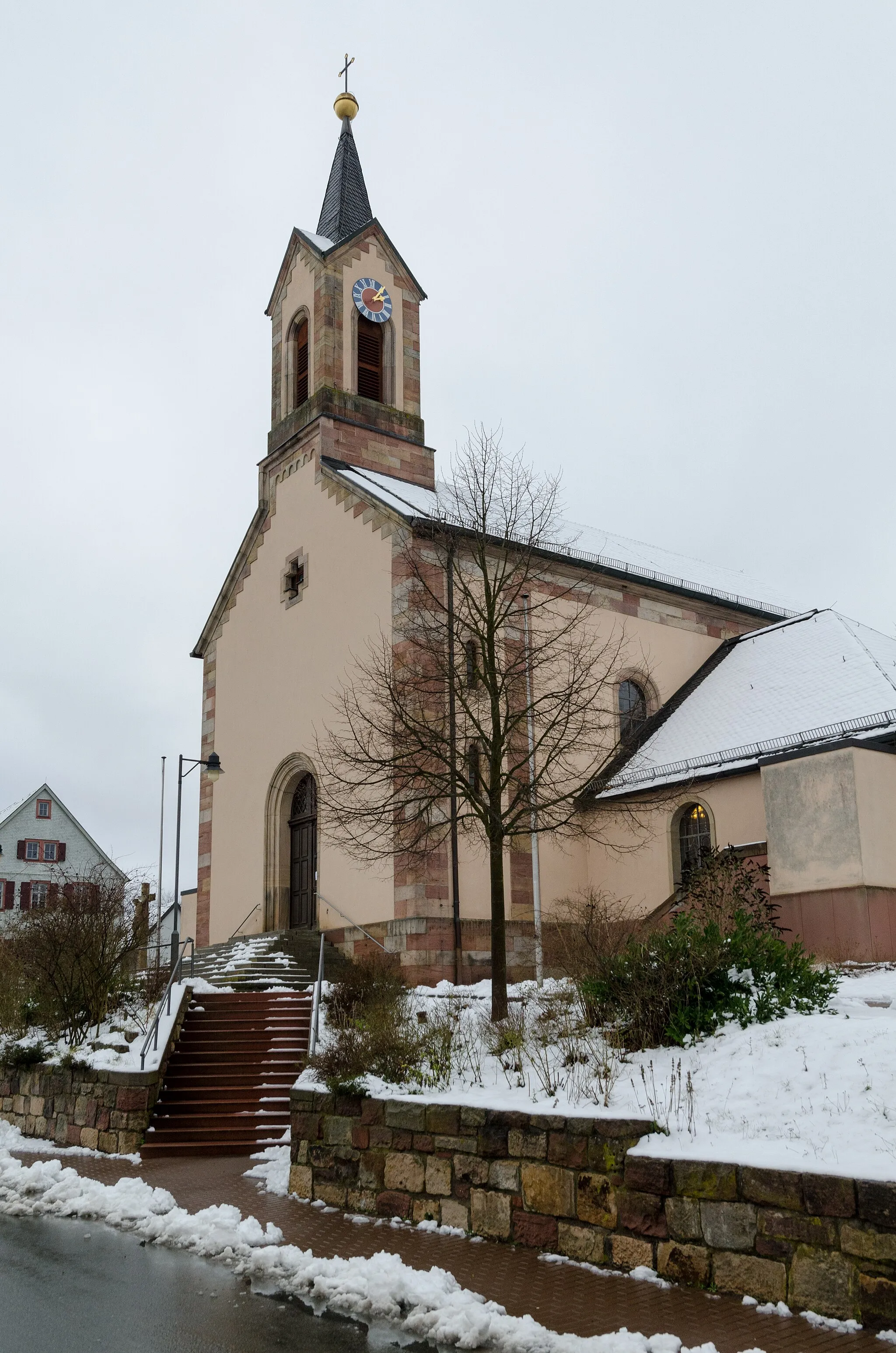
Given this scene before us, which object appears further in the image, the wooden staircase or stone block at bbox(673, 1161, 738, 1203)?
the wooden staircase

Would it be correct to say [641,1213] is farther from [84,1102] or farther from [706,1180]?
[84,1102]

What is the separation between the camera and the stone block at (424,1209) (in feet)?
31.7

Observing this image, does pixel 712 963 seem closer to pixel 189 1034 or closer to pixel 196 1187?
pixel 196 1187

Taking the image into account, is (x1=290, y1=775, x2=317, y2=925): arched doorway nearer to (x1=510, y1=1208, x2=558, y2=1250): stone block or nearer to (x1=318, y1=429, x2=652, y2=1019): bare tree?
(x1=318, y1=429, x2=652, y2=1019): bare tree

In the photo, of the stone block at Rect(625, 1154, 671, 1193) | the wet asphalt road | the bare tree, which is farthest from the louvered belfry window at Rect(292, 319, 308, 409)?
the stone block at Rect(625, 1154, 671, 1193)

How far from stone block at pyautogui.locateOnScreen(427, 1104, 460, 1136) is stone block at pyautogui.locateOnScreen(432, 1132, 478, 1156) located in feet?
0.09

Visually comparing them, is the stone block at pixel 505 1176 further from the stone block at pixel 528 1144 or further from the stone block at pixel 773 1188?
the stone block at pixel 773 1188

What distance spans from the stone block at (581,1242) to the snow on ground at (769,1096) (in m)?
0.73

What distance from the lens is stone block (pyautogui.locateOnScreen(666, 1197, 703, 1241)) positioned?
761cm

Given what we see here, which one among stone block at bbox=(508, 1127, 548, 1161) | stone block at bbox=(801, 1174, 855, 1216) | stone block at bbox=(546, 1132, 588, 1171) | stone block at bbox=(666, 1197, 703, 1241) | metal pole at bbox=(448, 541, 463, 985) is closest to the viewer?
stone block at bbox=(801, 1174, 855, 1216)

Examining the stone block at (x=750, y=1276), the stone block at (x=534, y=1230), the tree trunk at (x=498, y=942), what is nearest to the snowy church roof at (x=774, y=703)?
the tree trunk at (x=498, y=942)

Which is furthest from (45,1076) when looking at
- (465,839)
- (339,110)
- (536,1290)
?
(339,110)

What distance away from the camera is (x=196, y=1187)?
11711 millimetres

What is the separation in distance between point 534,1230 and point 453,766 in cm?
660
